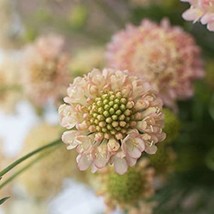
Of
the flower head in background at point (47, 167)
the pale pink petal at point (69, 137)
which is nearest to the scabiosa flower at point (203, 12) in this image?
the pale pink petal at point (69, 137)

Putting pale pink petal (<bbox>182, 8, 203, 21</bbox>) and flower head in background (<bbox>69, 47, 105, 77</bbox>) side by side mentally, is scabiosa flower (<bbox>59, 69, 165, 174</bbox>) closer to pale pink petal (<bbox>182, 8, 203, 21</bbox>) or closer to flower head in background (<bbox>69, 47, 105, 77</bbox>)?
pale pink petal (<bbox>182, 8, 203, 21</bbox>)

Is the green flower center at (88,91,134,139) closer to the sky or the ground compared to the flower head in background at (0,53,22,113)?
closer to the ground

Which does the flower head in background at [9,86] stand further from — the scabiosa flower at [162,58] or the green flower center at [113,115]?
the green flower center at [113,115]

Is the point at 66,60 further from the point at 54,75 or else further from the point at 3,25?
the point at 3,25

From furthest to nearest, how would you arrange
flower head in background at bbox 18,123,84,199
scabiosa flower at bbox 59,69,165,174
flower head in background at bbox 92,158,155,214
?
flower head in background at bbox 18,123,84,199 → flower head in background at bbox 92,158,155,214 → scabiosa flower at bbox 59,69,165,174

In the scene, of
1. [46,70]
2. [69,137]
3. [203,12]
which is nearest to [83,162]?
[69,137]

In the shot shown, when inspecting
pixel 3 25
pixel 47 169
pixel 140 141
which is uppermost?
pixel 3 25

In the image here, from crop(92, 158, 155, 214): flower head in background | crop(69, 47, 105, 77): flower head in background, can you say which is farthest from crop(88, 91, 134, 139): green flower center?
crop(69, 47, 105, 77): flower head in background

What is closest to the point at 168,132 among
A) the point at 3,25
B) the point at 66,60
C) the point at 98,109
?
the point at 98,109
